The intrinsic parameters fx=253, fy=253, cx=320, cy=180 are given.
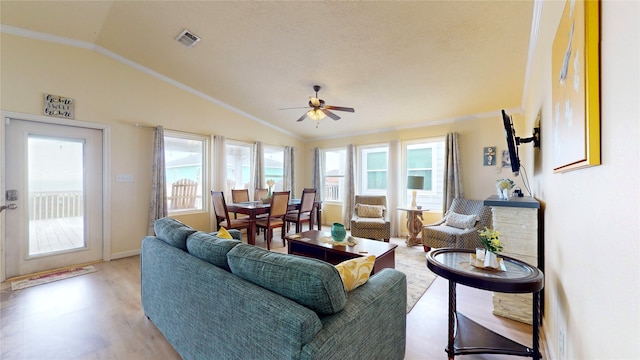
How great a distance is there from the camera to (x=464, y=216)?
13.2 ft

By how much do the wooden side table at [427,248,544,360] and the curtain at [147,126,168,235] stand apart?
13.9 ft

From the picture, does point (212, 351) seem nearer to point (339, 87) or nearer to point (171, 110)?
point (339, 87)

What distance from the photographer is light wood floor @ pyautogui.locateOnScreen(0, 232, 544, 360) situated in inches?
71.4

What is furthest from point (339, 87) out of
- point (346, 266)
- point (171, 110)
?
point (346, 266)

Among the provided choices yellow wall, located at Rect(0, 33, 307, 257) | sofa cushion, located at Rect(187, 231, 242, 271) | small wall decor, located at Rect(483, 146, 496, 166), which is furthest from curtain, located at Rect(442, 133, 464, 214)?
yellow wall, located at Rect(0, 33, 307, 257)

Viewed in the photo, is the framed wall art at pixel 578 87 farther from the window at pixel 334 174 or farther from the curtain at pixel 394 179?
the window at pixel 334 174

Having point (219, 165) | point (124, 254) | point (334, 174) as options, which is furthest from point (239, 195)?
point (334, 174)

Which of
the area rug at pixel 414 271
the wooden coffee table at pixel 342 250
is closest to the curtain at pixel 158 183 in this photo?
the wooden coffee table at pixel 342 250

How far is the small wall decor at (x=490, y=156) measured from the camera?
172 inches

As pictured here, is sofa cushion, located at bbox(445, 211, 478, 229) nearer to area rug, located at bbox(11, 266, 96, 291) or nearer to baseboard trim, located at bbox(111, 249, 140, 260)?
baseboard trim, located at bbox(111, 249, 140, 260)

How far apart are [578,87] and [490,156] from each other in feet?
12.9

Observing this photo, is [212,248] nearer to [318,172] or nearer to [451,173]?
[451,173]

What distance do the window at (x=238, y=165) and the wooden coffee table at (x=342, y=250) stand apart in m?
2.93

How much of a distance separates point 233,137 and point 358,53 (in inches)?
131
